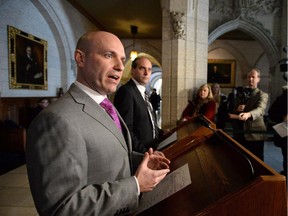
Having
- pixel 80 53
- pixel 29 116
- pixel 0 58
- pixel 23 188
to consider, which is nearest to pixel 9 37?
pixel 0 58

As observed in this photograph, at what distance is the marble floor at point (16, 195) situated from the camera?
268 cm

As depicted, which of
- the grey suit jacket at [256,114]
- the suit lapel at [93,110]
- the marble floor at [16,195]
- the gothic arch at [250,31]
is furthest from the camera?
the gothic arch at [250,31]

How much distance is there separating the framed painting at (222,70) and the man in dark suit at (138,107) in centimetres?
921

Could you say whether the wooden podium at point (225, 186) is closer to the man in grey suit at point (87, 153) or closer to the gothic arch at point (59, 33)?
the man in grey suit at point (87, 153)

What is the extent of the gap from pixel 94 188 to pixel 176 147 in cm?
78

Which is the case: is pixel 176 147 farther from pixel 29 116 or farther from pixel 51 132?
pixel 29 116

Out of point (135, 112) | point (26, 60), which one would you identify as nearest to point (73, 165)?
point (135, 112)

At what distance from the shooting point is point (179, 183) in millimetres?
1049

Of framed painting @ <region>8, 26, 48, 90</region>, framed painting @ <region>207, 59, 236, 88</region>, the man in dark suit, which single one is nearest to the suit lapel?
the man in dark suit

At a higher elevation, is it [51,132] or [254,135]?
[51,132]

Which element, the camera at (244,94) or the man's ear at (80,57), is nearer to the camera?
the man's ear at (80,57)

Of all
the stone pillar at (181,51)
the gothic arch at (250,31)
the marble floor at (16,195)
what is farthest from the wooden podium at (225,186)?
the gothic arch at (250,31)

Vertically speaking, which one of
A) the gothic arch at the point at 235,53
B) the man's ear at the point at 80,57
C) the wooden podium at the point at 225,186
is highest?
the gothic arch at the point at 235,53

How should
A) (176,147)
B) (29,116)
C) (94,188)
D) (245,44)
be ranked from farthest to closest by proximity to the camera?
(245,44), (29,116), (176,147), (94,188)
